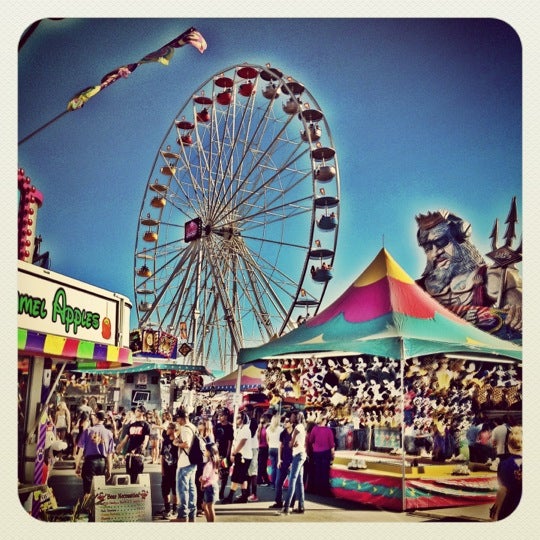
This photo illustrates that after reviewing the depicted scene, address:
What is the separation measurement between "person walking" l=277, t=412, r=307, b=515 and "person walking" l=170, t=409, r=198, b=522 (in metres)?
0.76

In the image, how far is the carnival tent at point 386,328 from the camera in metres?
6.18

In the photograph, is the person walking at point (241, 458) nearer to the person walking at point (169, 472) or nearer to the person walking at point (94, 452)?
the person walking at point (169, 472)

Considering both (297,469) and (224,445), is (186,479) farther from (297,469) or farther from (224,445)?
(297,469)

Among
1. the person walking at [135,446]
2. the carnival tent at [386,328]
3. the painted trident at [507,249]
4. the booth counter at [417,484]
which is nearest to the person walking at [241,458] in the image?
the carnival tent at [386,328]

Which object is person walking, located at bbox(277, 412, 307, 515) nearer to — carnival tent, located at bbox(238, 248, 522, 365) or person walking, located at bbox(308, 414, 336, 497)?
person walking, located at bbox(308, 414, 336, 497)

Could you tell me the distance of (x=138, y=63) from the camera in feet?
22.1

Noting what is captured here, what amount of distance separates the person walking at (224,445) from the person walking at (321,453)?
783 millimetres

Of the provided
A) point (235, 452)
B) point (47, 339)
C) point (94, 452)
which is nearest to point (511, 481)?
point (235, 452)

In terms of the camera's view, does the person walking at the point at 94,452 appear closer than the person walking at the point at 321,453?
Yes

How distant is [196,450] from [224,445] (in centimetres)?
82

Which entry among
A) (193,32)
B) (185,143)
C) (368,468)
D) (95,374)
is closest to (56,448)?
(95,374)

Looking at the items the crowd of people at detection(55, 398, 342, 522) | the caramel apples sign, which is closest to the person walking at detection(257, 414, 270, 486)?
the crowd of people at detection(55, 398, 342, 522)

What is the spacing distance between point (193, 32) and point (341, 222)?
247cm
